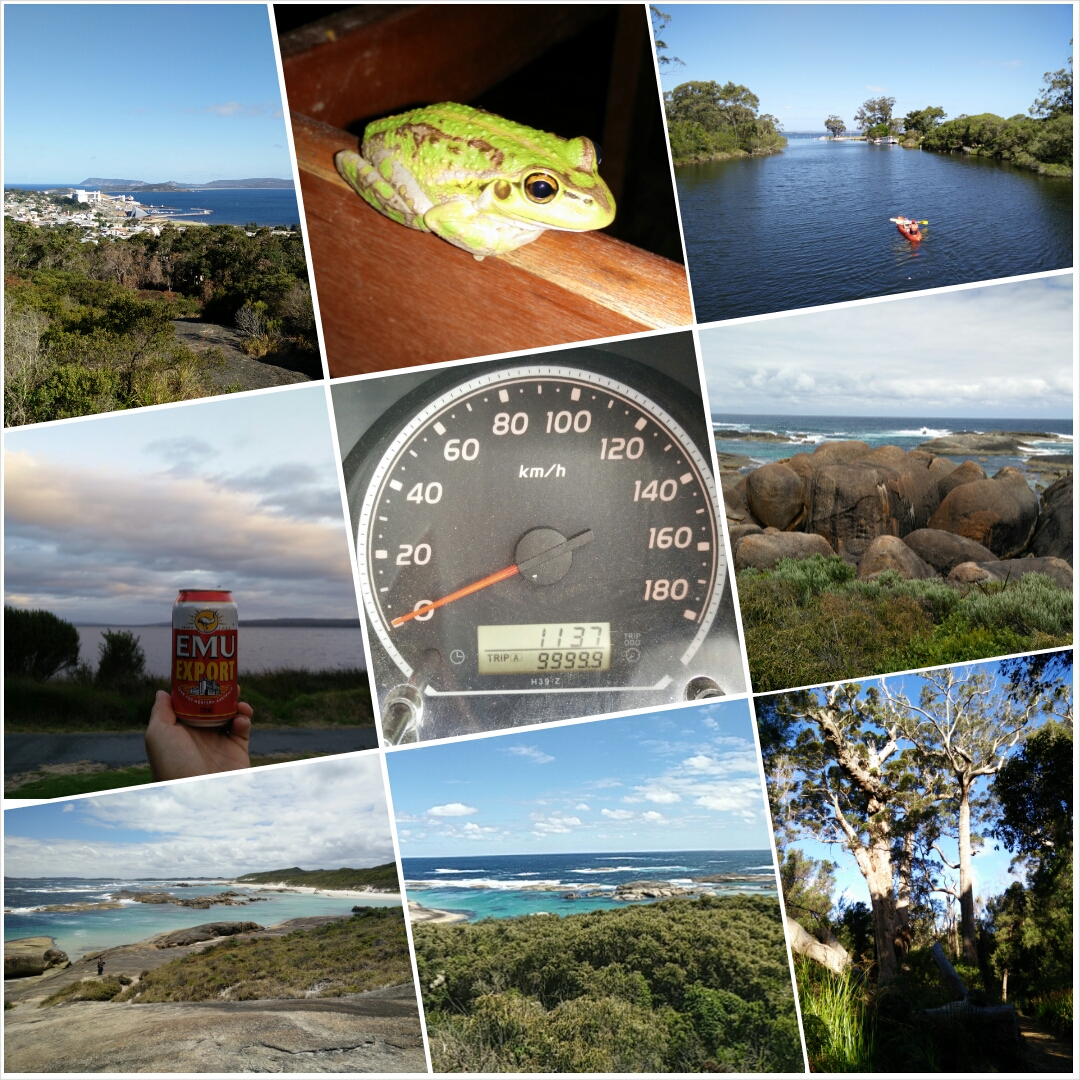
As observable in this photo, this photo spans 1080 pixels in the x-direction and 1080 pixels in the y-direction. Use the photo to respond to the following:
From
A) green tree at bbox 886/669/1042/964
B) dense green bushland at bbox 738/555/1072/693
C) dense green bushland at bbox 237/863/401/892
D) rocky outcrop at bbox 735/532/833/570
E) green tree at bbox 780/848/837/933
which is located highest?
rocky outcrop at bbox 735/532/833/570

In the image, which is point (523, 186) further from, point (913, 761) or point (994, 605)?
point (913, 761)

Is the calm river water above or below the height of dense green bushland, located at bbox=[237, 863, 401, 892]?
above

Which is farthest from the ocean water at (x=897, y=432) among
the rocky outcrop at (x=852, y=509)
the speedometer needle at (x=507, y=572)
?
the speedometer needle at (x=507, y=572)

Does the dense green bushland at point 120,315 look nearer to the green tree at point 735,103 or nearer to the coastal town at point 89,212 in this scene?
the coastal town at point 89,212

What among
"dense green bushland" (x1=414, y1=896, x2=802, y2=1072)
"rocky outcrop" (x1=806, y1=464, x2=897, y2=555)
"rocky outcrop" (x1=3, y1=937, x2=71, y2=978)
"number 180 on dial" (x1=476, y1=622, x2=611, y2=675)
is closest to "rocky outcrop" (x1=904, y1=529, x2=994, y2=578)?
"rocky outcrop" (x1=806, y1=464, x2=897, y2=555)

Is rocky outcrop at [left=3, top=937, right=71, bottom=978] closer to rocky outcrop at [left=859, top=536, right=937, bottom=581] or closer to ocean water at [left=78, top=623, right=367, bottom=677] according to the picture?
ocean water at [left=78, top=623, right=367, bottom=677]
